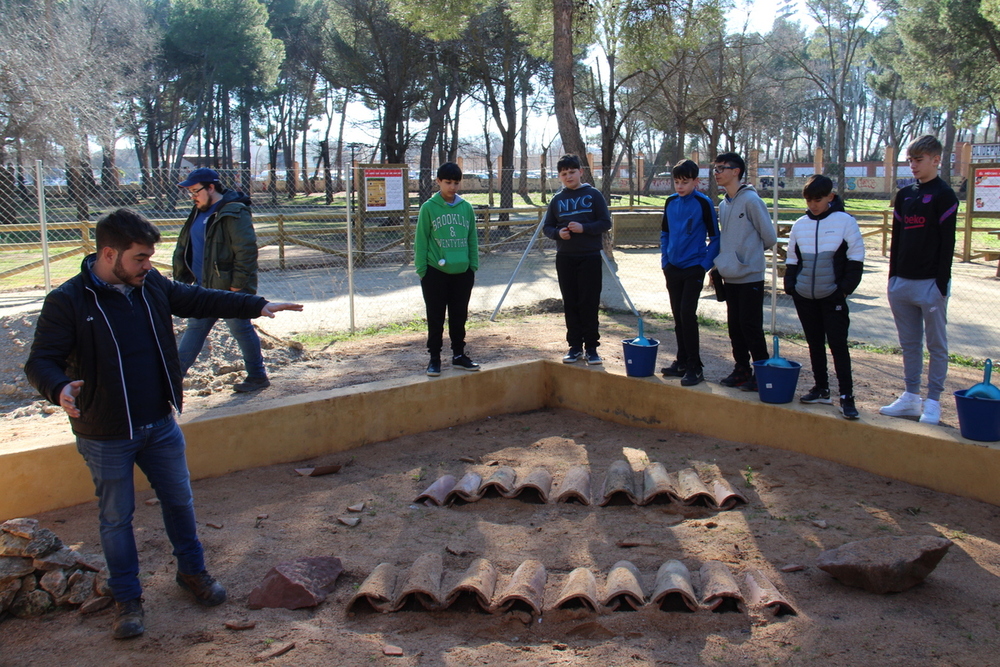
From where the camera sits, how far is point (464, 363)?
586cm

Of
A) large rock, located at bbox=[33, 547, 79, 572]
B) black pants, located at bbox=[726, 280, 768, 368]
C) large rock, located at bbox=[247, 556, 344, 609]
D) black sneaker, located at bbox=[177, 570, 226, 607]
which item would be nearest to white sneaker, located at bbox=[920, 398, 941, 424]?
black pants, located at bbox=[726, 280, 768, 368]

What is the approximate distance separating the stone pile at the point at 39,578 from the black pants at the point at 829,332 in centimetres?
414

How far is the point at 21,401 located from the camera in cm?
551

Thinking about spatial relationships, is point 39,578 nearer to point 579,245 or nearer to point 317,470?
point 317,470

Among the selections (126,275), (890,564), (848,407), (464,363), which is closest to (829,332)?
(848,407)

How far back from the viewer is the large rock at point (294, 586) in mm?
3209

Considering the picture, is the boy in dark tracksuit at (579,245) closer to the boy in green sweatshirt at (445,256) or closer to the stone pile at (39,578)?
the boy in green sweatshirt at (445,256)

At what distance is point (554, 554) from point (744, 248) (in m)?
2.64

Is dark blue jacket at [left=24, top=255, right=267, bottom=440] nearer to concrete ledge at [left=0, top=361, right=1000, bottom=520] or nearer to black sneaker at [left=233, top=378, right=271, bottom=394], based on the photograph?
concrete ledge at [left=0, top=361, right=1000, bottom=520]

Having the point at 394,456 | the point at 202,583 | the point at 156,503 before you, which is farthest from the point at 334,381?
the point at 202,583

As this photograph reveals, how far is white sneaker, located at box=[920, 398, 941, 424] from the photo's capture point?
14.5ft

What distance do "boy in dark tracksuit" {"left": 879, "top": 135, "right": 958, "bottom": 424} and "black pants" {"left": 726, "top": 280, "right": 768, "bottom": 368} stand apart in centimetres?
84

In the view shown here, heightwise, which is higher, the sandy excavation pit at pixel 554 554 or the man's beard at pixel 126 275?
the man's beard at pixel 126 275

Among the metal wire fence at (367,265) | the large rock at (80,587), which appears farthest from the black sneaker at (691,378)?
the large rock at (80,587)
